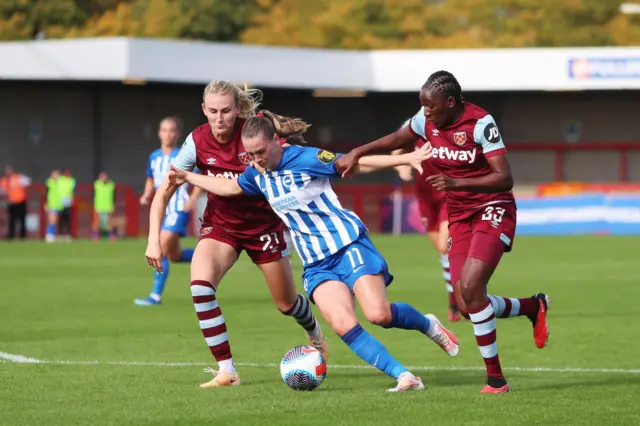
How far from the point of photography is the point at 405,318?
859 centimetres

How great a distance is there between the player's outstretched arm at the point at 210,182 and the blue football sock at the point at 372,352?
4.09 ft

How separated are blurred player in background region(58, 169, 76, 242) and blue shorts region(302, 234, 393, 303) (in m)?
26.2

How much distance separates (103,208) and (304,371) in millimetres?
27247

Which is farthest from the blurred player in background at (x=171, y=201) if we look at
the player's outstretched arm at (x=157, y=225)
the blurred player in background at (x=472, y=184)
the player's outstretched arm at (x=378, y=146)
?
the blurred player in background at (x=472, y=184)

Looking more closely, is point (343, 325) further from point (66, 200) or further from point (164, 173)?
point (66, 200)

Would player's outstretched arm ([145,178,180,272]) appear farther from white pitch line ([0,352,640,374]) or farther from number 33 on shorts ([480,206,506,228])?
number 33 on shorts ([480,206,506,228])

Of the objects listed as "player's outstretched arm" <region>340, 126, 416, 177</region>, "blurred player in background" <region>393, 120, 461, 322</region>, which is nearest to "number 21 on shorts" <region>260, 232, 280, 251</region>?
"player's outstretched arm" <region>340, 126, 416, 177</region>

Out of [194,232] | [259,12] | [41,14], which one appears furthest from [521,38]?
[194,232]

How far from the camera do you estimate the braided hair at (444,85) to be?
8.22 meters

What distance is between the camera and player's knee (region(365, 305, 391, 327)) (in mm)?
8266

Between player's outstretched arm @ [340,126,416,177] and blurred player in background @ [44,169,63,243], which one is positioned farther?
blurred player in background @ [44,169,63,243]

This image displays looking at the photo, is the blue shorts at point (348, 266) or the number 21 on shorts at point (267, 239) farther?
the number 21 on shorts at point (267, 239)

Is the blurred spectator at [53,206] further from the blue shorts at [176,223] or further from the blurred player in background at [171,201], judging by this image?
the blue shorts at [176,223]

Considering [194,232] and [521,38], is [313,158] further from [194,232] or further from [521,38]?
[521,38]
